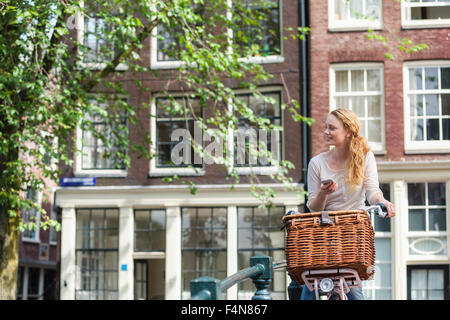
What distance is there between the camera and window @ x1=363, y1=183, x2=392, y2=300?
61.8ft

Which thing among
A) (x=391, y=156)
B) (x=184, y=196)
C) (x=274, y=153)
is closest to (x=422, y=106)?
(x=391, y=156)

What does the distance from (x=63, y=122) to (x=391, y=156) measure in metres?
7.96

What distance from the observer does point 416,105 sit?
749 inches

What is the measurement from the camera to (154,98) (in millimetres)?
20031

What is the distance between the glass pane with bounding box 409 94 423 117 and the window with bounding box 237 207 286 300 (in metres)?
3.38

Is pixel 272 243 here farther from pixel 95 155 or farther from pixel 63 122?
pixel 63 122

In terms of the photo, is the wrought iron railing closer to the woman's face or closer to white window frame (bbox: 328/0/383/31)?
the woman's face

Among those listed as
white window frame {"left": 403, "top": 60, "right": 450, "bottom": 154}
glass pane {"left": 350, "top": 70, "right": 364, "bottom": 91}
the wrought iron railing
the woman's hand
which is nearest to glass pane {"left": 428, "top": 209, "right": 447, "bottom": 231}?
white window frame {"left": 403, "top": 60, "right": 450, "bottom": 154}

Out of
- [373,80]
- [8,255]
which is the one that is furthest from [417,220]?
[8,255]

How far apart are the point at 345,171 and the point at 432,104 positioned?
1518cm

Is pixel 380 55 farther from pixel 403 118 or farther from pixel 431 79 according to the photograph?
pixel 403 118

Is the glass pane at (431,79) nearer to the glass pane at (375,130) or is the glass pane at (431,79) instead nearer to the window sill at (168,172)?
A: the glass pane at (375,130)

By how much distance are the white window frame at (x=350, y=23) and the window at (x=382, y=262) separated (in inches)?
130
